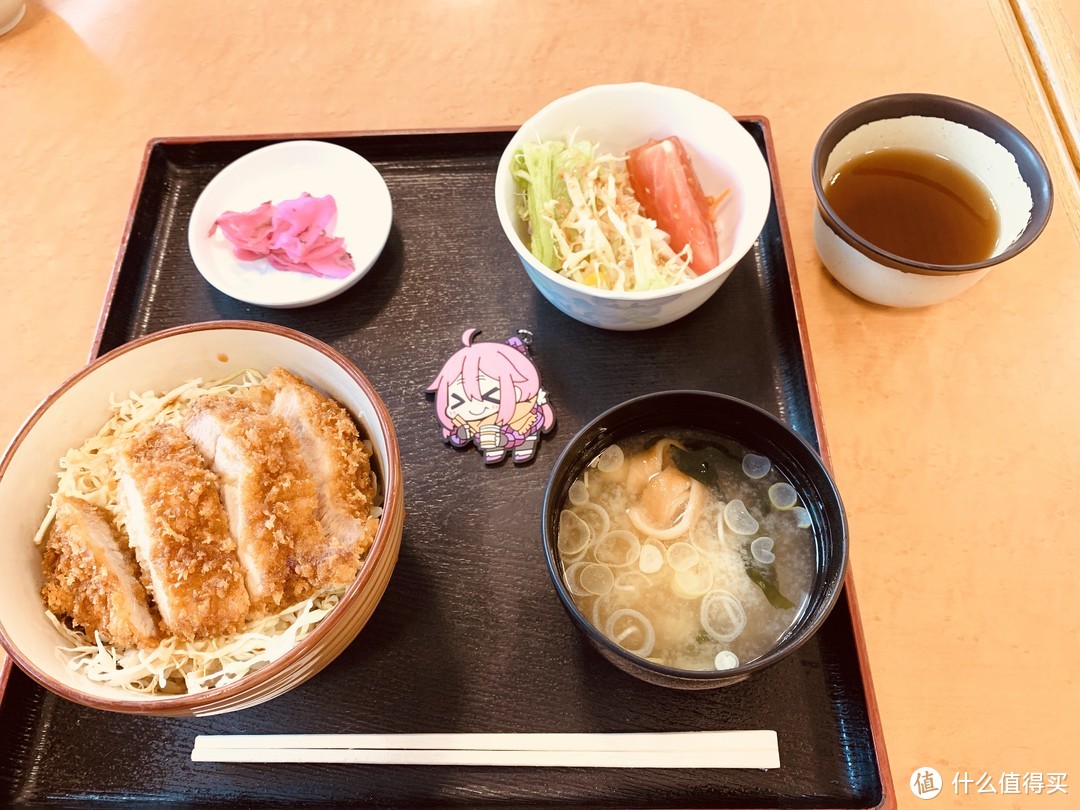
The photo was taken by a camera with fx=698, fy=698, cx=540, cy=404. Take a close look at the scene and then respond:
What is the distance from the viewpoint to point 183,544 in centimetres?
104

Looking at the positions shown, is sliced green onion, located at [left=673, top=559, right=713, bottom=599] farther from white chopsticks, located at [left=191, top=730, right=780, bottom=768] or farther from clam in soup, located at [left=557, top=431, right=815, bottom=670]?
white chopsticks, located at [left=191, top=730, right=780, bottom=768]

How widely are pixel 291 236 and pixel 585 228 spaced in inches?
25.8

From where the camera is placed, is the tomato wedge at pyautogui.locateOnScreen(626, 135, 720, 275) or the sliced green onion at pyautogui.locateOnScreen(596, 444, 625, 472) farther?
the tomato wedge at pyautogui.locateOnScreen(626, 135, 720, 275)

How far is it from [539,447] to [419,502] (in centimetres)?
26

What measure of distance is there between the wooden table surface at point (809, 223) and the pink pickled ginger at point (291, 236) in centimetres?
43

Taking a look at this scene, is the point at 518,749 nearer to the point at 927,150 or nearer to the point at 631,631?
the point at 631,631

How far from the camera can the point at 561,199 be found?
1.50 m

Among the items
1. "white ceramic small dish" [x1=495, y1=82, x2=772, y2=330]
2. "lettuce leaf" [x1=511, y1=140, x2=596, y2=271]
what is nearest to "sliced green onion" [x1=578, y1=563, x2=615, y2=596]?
"white ceramic small dish" [x1=495, y1=82, x2=772, y2=330]

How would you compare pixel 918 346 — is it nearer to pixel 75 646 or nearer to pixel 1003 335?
pixel 1003 335

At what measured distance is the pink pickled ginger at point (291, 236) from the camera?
5.03ft

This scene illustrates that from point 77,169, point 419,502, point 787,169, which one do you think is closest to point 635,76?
point 787,169

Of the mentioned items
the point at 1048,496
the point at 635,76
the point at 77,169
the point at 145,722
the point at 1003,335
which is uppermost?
the point at 77,169

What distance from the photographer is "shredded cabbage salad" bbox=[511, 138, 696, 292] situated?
1441mm

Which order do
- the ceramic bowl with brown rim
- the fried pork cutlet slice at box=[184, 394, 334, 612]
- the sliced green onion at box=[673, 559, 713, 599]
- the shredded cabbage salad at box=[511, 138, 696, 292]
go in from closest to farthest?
1. the ceramic bowl with brown rim
2. the fried pork cutlet slice at box=[184, 394, 334, 612]
3. the sliced green onion at box=[673, 559, 713, 599]
4. the shredded cabbage salad at box=[511, 138, 696, 292]
